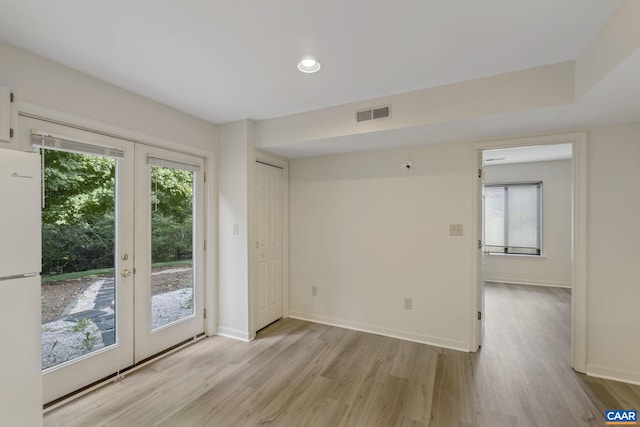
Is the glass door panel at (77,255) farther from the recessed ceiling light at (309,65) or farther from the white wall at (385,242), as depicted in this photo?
the white wall at (385,242)

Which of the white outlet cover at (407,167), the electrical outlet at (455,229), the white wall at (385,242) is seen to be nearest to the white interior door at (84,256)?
the white wall at (385,242)

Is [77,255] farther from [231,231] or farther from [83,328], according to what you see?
[231,231]

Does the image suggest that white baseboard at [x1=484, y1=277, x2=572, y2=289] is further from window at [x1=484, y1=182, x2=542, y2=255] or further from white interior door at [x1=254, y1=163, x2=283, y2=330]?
white interior door at [x1=254, y1=163, x2=283, y2=330]

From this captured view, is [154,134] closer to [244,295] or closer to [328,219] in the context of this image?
[244,295]

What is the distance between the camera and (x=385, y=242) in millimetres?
3309

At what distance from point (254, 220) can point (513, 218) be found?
17.8ft

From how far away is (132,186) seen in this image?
249 cm

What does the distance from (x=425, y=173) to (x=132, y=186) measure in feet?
9.72

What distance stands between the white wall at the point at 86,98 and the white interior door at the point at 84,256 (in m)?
0.17

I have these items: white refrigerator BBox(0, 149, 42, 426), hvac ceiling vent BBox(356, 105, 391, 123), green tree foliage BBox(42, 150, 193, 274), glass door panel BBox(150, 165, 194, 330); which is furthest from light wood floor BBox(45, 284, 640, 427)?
hvac ceiling vent BBox(356, 105, 391, 123)

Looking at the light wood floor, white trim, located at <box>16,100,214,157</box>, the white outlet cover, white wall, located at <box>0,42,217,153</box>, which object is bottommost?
the light wood floor

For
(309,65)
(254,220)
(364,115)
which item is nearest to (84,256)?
(254,220)

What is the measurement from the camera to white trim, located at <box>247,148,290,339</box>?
314cm

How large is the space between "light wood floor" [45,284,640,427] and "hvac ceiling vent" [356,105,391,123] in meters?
2.37
